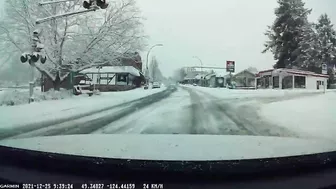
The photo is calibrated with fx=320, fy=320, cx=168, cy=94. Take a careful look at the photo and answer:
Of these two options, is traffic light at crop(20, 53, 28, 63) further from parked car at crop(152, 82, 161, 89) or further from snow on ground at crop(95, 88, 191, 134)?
parked car at crop(152, 82, 161, 89)

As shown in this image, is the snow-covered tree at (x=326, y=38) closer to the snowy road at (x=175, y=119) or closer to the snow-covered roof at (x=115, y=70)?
the snowy road at (x=175, y=119)

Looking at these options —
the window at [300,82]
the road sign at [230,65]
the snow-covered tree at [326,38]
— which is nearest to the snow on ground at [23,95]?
the road sign at [230,65]

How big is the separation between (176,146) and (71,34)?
209 centimetres

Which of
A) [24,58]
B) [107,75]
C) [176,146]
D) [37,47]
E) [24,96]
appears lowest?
[176,146]

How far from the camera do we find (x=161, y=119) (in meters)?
3.59

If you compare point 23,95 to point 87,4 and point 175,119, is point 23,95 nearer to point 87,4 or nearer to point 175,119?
point 87,4

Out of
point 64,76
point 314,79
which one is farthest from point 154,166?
point 314,79

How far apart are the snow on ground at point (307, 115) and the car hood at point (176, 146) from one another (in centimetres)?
18

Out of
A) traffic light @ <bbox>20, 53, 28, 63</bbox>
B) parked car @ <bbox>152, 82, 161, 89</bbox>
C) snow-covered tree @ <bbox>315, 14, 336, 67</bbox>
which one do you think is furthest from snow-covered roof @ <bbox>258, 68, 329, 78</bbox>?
traffic light @ <bbox>20, 53, 28, 63</bbox>

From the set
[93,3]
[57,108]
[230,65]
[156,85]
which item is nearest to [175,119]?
[156,85]

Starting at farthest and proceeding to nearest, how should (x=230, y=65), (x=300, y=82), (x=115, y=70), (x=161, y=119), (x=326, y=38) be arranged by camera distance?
(x=115, y=70) → (x=300, y=82) → (x=230, y=65) → (x=161, y=119) → (x=326, y=38)

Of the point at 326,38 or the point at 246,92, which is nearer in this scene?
the point at 326,38

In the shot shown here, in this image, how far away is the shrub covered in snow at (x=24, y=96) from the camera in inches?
141

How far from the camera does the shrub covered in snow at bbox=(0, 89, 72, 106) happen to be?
3570 mm
